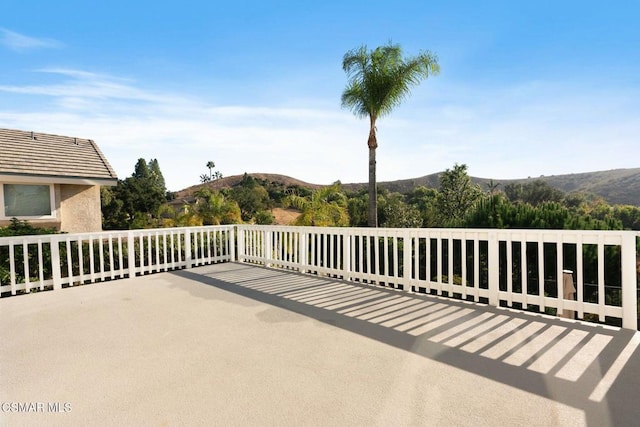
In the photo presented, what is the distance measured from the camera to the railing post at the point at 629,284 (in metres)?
2.81

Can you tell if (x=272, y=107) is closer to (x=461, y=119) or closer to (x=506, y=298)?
(x=506, y=298)

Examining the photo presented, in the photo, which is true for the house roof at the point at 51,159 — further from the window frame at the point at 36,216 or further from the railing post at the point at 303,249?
the railing post at the point at 303,249

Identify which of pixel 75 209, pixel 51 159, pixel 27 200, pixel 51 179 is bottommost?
pixel 75 209

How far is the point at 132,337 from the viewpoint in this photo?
2867 millimetres

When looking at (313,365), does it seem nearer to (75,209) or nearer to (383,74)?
(383,74)

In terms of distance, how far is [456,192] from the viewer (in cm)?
2703

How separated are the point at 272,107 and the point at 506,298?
12.6 meters

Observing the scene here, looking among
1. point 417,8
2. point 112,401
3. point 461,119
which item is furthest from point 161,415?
point 461,119

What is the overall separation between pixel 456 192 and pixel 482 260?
69.0 ft

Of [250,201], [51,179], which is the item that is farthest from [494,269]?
[250,201]

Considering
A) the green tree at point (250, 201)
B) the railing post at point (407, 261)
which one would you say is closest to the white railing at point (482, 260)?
the railing post at point (407, 261)

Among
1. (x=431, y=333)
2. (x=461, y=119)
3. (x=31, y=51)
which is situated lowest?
(x=431, y=333)

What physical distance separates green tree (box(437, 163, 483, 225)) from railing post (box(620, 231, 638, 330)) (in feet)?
78.5

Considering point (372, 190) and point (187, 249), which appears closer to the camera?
point (187, 249)
